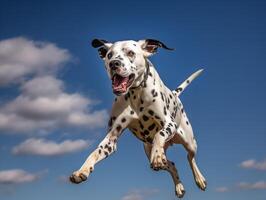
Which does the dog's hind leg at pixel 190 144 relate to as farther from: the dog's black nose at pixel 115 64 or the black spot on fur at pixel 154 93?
the dog's black nose at pixel 115 64

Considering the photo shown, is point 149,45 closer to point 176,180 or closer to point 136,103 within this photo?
point 136,103

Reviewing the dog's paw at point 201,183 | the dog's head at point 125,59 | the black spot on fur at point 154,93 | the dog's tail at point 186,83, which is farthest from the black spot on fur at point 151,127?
the dog's paw at point 201,183

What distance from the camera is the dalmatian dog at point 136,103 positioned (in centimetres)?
897

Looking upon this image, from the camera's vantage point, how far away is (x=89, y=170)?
8.90 metres

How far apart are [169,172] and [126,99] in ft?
9.12

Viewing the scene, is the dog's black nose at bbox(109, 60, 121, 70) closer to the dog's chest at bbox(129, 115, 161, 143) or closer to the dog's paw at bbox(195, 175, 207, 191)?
the dog's chest at bbox(129, 115, 161, 143)

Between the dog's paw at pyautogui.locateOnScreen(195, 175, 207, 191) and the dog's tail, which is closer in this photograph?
the dog's paw at pyautogui.locateOnScreen(195, 175, 207, 191)

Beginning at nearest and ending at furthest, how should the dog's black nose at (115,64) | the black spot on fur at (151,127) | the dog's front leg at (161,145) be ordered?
the dog's front leg at (161,145) < the dog's black nose at (115,64) < the black spot on fur at (151,127)

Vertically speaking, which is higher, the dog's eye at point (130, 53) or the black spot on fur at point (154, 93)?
the dog's eye at point (130, 53)

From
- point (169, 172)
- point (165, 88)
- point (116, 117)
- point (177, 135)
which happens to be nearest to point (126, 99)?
point (116, 117)

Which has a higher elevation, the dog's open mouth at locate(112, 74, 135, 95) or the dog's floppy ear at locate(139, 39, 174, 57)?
the dog's floppy ear at locate(139, 39, 174, 57)

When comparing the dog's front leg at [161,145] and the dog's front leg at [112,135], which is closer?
the dog's front leg at [161,145]

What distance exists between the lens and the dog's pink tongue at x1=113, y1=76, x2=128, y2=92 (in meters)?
8.98

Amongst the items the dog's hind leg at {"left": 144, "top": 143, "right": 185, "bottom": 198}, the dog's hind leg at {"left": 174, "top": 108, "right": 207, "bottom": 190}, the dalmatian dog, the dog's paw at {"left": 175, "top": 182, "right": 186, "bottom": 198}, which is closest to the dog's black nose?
the dalmatian dog
